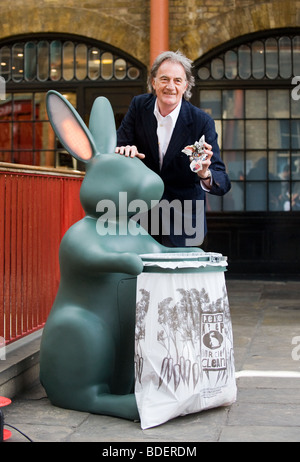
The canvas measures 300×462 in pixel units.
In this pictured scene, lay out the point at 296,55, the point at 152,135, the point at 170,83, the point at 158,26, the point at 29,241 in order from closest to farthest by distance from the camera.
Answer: the point at 170,83
the point at 152,135
the point at 29,241
the point at 158,26
the point at 296,55

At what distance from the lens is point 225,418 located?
142 inches

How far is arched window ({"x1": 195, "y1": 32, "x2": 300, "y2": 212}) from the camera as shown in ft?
31.4

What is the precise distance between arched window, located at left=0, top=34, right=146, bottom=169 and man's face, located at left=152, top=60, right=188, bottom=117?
5844 millimetres

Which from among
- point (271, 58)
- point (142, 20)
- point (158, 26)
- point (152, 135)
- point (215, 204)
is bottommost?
point (215, 204)

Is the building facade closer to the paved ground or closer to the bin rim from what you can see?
the paved ground

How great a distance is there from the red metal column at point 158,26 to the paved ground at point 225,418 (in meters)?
4.77

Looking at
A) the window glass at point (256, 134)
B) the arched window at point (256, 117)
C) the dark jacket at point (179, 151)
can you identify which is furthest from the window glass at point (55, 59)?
the dark jacket at point (179, 151)

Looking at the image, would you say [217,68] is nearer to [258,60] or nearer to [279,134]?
[258,60]

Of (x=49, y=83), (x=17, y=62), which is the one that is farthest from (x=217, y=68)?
(x=17, y=62)

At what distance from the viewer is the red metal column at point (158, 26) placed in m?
9.04

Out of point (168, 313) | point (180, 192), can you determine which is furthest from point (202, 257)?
point (180, 192)

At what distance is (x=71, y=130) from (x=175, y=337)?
119cm

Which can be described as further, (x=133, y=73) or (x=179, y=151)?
(x=133, y=73)
